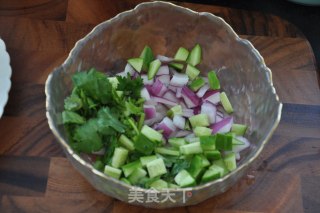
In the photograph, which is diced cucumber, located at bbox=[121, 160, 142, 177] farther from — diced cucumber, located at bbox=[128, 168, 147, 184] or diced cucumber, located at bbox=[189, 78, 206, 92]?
diced cucumber, located at bbox=[189, 78, 206, 92]

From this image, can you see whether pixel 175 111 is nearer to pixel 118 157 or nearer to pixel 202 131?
pixel 202 131

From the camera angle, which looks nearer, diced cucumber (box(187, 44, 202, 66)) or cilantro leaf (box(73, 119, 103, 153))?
cilantro leaf (box(73, 119, 103, 153))

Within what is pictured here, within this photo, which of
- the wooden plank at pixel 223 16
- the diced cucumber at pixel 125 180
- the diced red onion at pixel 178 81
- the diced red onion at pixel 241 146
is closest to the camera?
the diced cucumber at pixel 125 180

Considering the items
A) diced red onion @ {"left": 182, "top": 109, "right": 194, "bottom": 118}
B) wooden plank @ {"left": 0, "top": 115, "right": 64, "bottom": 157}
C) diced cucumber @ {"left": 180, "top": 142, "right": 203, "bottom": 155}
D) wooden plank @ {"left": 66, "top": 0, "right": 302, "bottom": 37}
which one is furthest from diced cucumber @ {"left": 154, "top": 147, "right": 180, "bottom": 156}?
wooden plank @ {"left": 66, "top": 0, "right": 302, "bottom": 37}

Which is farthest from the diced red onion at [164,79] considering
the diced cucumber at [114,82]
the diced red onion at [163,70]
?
the diced cucumber at [114,82]

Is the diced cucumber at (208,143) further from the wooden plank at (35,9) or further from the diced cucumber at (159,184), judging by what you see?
the wooden plank at (35,9)

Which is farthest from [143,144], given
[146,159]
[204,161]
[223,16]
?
[223,16]
